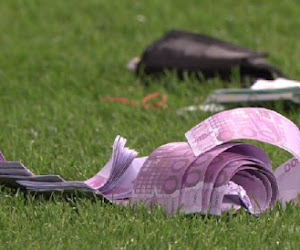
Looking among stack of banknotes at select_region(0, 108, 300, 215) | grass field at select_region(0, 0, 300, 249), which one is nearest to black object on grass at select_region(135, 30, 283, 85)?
grass field at select_region(0, 0, 300, 249)

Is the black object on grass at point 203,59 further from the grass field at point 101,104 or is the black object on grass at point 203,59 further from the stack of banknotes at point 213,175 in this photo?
the stack of banknotes at point 213,175

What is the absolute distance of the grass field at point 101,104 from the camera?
3.91 meters

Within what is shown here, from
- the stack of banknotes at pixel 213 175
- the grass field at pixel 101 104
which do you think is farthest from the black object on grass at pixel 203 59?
the stack of banknotes at pixel 213 175

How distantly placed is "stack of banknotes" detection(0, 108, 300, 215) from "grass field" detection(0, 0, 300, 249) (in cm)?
7

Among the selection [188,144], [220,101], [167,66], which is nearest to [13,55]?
[167,66]

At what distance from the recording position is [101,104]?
6.51 metres

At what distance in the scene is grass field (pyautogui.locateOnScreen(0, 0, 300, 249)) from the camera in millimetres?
3912

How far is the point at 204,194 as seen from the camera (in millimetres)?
4105

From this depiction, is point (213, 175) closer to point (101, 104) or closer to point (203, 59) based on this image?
point (101, 104)

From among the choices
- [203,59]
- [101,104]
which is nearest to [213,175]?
[101,104]

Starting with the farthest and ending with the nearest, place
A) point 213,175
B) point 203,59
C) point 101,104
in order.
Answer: point 203,59
point 101,104
point 213,175

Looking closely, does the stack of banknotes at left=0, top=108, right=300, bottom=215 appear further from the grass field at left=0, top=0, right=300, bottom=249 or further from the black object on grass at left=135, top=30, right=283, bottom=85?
the black object on grass at left=135, top=30, right=283, bottom=85

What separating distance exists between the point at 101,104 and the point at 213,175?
2.47 metres

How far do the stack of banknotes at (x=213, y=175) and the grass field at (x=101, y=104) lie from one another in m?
0.07
